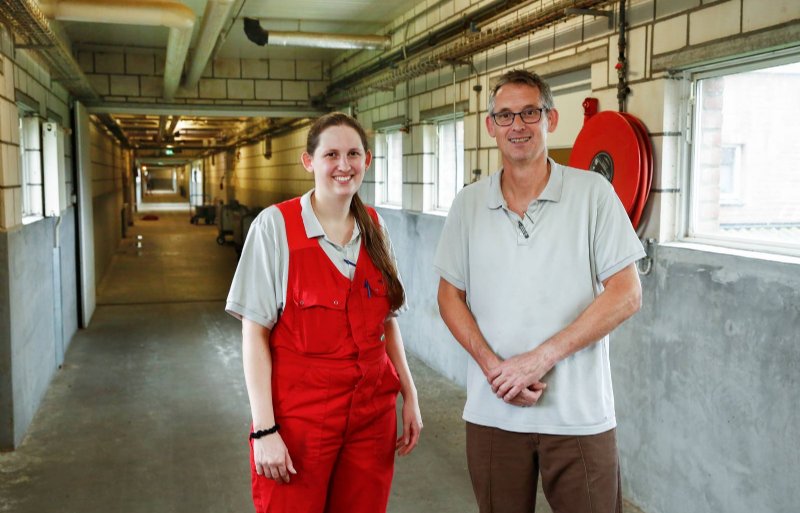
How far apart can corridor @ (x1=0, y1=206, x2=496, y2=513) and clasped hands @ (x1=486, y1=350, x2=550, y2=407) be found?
5.86ft

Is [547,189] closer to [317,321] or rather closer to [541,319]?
[541,319]

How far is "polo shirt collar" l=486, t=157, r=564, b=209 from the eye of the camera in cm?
170

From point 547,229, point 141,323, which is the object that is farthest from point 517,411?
point 141,323

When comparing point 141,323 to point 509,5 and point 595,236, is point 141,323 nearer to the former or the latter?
point 509,5

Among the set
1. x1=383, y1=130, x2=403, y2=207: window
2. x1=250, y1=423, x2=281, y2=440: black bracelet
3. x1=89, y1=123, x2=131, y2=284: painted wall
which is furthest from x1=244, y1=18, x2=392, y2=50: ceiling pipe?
x1=250, y1=423, x2=281, y2=440: black bracelet

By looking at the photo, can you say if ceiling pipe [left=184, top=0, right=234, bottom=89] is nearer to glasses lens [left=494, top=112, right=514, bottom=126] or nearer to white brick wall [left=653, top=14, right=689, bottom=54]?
white brick wall [left=653, top=14, right=689, bottom=54]

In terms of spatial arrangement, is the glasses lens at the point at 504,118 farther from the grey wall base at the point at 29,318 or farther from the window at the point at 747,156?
the grey wall base at the point at 29,318

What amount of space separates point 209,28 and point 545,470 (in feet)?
14.2

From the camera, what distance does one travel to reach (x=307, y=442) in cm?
171

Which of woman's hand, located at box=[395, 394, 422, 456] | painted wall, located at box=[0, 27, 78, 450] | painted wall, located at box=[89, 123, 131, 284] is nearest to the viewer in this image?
woman's hand, located at box=[395, 394, 422, 456]

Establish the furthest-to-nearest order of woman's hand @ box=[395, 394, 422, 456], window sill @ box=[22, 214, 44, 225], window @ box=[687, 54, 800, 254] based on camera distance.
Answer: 1. window sill @ box=[22, 214, 44, 225]
2. window @ box=[687, 54, 800, 254]
3. woman's hand @ box=[395, 394, 422, 456]

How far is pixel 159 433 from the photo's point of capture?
421cm

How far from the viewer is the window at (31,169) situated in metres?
5.16

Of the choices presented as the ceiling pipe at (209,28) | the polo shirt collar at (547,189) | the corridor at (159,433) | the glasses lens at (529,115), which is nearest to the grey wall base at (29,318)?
the corridor at (159,433)
